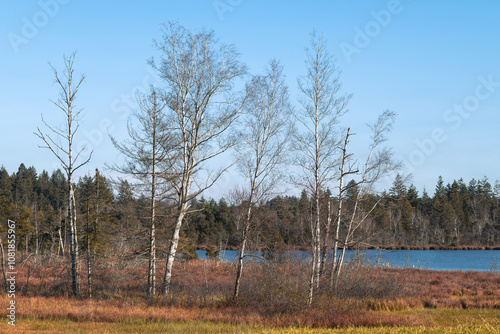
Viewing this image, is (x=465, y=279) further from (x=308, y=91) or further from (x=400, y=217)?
(x=400, y=217)

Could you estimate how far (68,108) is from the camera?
17.7 m

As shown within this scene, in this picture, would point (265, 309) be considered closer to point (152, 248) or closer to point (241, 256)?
point (241, 256)

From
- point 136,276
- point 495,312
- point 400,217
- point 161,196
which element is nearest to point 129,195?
point 161,196

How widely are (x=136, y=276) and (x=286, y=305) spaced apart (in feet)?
25.1

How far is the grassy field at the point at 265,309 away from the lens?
37.8 ft

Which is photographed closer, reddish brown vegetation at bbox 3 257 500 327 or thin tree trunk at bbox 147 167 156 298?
reddish brown vegetation at bbox 3 257 500 327

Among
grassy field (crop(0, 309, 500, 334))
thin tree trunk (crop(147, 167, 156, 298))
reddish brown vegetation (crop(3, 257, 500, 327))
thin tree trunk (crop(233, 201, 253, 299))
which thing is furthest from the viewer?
thin tree trunk (crop(147, 167, 156, 298))

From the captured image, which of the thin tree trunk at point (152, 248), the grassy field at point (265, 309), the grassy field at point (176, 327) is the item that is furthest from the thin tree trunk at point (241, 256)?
the thin tree trunk at point (152, 248)

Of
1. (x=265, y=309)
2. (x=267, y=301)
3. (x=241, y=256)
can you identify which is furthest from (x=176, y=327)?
(x=241, y=256)

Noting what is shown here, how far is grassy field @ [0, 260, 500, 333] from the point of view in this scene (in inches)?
Result: 454

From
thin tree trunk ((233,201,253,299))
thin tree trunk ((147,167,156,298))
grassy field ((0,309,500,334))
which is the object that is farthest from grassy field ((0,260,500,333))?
thin tree trunk ((147,167,156,298))

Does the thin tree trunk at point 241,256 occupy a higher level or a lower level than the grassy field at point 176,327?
higher

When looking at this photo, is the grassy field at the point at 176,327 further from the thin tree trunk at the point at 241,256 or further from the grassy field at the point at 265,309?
the thin tree trunk at the point at 241,256

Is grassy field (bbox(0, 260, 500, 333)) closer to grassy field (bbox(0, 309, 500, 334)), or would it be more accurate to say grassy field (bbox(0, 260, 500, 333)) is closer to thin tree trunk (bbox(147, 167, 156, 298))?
grassy field (bbox(0, 309, 500, 334))
